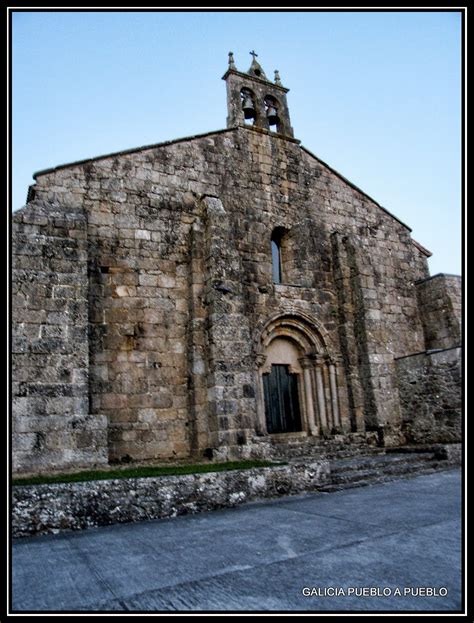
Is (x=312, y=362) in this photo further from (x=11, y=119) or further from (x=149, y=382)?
(x=11, y=119)

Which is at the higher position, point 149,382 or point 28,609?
point 149,382

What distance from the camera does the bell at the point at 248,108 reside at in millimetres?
12984

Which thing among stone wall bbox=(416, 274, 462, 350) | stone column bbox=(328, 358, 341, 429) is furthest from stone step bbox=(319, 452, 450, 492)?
stone wall bbox=(416, 274, 462, 350)

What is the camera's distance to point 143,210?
1038 centimetres

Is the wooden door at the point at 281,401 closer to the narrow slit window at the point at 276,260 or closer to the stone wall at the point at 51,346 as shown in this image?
the narrow slit window at the point at 276,260

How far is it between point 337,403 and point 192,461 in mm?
4489

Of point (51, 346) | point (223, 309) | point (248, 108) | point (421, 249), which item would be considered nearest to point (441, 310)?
point (421, 249)

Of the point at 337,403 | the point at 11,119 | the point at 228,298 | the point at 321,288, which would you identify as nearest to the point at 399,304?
the point at 321,288

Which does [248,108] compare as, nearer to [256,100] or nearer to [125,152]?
[256,100]

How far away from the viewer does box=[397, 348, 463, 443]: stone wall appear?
1098 centimetres

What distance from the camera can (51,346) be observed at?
7.71m

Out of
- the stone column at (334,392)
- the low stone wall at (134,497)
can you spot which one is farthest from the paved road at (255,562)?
the stone column at (334,392)

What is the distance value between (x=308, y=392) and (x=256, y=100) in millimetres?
8130

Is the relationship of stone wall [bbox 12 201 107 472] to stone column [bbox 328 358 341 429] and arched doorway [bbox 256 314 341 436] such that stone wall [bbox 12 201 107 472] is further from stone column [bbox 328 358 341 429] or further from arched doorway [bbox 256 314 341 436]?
stone column [bbox 328 358 341 429]
